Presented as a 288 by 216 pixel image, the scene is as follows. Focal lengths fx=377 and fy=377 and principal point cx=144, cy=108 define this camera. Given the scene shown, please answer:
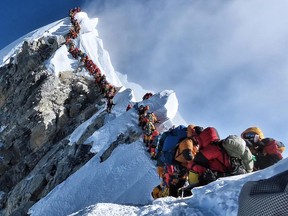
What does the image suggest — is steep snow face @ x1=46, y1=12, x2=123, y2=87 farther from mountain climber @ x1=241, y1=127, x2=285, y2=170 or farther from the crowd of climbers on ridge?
mountain climber @ x1=241, y1=127, x2=285, y2=170

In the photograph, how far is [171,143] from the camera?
9.39 m

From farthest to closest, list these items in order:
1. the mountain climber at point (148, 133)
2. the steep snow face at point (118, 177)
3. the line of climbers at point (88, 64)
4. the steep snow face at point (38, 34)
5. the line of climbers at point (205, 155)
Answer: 1. the steep snow face at point (38, 34)
2. the line of climbers at point (88, 64)
3. the mountain climber at point (148, 133)
4. the steep snow face at point (118, 177)
5. the line of climbers at point (205, 155)

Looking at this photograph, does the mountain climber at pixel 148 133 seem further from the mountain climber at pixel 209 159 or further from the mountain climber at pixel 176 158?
the mountain climber at pixel 209 159

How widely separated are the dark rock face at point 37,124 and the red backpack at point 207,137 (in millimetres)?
13319

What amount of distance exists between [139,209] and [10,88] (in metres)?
33.8

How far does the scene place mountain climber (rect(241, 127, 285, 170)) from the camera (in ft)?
30.6

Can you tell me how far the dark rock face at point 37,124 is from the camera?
22.0 metres

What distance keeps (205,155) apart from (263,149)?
2.19 meters

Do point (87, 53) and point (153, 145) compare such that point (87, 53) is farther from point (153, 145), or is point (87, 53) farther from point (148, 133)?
point (153, 145)

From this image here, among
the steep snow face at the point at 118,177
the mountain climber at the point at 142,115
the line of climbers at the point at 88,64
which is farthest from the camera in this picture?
the line of climbers at the point at 88,64

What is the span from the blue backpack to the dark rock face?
1166 cm

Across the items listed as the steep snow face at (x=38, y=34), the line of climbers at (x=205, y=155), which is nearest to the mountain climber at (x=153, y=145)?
the line of climbers at (x=205, y=155)

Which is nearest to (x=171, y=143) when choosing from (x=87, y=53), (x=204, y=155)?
(x=204, y=155)

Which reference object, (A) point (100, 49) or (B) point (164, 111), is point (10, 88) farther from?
(B) point (164, 111)
